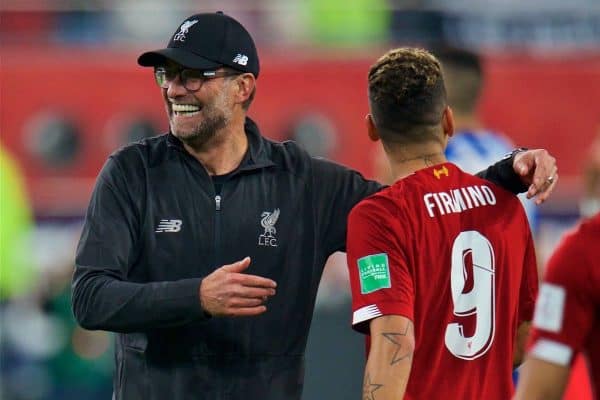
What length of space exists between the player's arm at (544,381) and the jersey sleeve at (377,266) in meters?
0.69

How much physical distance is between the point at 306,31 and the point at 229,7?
0.91 m

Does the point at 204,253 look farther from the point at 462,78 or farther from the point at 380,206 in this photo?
the point at 462,78

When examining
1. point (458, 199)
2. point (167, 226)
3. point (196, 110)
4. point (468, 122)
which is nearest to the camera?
point (458, 199)

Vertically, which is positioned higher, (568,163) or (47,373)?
(568,163)

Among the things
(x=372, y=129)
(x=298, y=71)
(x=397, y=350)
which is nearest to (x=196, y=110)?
(x=372, y=129)

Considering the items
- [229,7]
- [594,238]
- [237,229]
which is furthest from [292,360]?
[229,7]

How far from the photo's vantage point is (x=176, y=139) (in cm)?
486

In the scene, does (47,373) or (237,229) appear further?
(47,373)

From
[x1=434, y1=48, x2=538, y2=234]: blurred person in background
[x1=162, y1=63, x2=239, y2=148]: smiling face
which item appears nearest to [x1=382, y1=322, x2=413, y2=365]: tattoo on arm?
[x1=162, y1=63, x2=239, y2=148]: smiling face

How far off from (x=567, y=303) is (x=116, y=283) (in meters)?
1.58

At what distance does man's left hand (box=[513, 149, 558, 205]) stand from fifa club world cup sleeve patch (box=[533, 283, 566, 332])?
100 centimetres

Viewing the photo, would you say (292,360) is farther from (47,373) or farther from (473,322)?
(47,373)

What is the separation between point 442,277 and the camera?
4152 millimetres

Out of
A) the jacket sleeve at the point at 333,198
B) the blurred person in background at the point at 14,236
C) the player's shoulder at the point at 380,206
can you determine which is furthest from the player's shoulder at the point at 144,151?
the blurred person in background at the point at 14,236
